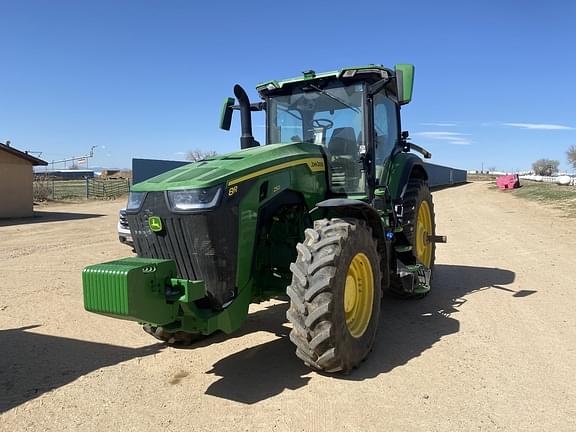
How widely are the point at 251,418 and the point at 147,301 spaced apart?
3.70 feet

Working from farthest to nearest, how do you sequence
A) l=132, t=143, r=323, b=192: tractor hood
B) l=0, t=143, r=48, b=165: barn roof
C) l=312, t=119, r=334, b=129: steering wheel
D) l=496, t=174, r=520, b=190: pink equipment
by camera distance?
l=496, t=174, r=520, b=190: pink equipment, l=0, t=143, r=48, b=165: barn roof, l=312, t=119, r=334, b=129: steering wheel, l=132, t=143, r=323, b=192: tractor hood

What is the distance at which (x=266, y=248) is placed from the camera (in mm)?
4805

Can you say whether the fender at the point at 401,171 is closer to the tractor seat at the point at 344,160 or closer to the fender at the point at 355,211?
the tractor seat at the point at 344,160

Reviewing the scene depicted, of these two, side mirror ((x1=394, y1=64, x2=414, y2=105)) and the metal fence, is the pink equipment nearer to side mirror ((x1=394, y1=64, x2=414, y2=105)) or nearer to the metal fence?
the metal fence

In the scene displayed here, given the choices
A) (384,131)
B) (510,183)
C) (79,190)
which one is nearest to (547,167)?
(510,183)

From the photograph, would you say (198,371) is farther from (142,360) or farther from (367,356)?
(367,356)

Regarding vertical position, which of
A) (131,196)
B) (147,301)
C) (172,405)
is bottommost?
(172,405)

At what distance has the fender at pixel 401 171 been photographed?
20.7 ft

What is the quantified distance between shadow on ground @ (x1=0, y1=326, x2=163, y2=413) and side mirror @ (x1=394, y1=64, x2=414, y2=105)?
3.57 m

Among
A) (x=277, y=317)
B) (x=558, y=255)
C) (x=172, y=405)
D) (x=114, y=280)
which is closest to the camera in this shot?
(x=114, y=280)

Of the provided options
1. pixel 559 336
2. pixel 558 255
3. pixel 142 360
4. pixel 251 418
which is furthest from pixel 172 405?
pixel 558 255

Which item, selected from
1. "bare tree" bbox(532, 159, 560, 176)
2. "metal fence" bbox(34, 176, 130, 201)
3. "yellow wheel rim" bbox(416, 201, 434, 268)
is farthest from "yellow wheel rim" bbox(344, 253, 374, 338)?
"bare tree" bbox(532, 159, 560, 176)

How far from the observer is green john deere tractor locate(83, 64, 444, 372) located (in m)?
3.90

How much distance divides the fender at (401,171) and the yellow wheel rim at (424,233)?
515 millimetres
